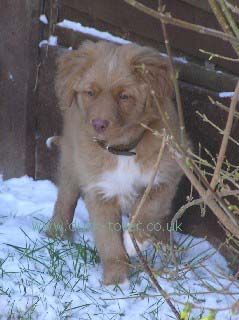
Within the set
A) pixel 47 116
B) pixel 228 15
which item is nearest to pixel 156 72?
pixel 228 15

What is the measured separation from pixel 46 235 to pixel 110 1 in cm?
169

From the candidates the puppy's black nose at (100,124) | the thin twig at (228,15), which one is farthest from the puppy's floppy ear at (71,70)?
the thin twig at (228,15)

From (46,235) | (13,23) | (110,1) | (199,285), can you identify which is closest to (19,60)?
(13,23)

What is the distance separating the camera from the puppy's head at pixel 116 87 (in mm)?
3496

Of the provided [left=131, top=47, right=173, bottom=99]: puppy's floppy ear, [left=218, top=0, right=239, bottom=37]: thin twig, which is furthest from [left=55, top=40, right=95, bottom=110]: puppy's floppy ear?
[left=218, top=0, right=239, bottom=37]: thin twig

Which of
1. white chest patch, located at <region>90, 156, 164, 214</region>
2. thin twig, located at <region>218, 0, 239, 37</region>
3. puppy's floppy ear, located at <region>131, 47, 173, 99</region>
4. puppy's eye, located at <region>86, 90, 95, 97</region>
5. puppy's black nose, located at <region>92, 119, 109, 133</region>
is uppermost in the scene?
puppy's floppy ear, located at <region>131, 47, 173, 99</region>

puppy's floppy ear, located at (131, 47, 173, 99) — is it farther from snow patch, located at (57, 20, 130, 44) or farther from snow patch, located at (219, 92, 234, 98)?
snow patch, located at (57, 20, 130, 44)

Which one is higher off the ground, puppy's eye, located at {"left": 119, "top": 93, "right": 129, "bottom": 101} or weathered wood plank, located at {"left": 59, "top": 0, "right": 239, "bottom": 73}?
weathered wood plank, located at {"left": 59, "top": 0, "right": 239, "bottom": 73}

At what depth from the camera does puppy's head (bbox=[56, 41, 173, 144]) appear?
3496 millimetres

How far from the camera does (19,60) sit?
509 centimetres

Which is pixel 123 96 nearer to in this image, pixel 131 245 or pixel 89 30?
pixel 131 245

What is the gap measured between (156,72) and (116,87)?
0.25m

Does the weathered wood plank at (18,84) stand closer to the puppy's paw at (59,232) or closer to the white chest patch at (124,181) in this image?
the puppy's paw at (59,232)

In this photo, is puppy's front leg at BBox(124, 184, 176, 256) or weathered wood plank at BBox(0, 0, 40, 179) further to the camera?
weathered wood plank at BBox(0, 0, 40, 179)
